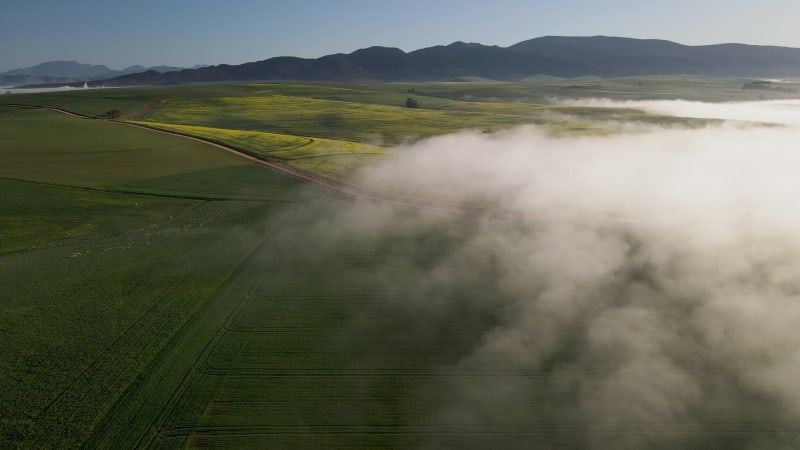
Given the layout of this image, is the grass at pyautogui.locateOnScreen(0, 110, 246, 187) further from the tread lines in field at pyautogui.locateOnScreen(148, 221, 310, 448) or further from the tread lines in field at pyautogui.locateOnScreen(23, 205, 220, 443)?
the tread lines in field at pyautogui.locateOnScreen(23, 205, 220, 443)

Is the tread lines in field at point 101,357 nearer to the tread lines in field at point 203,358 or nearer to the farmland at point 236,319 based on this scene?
the farmland at point 236,319

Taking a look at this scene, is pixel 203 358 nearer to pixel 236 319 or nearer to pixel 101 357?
pixel 236 319

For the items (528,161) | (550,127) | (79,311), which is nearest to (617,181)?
(528,161)

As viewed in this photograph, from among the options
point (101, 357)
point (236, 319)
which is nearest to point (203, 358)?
point (236, 319)

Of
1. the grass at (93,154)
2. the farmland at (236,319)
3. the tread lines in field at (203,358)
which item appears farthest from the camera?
the grass at (93,154)

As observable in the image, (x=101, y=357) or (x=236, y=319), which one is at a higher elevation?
(x=101, y=357)

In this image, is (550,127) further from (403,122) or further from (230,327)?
(230,327)

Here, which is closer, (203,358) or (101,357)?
(101,357)

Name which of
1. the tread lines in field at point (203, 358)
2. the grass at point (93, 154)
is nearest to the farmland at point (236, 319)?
the tread lines in field at point (203, 358)

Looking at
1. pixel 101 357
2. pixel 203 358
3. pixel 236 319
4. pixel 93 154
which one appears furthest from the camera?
pixel 93 154
